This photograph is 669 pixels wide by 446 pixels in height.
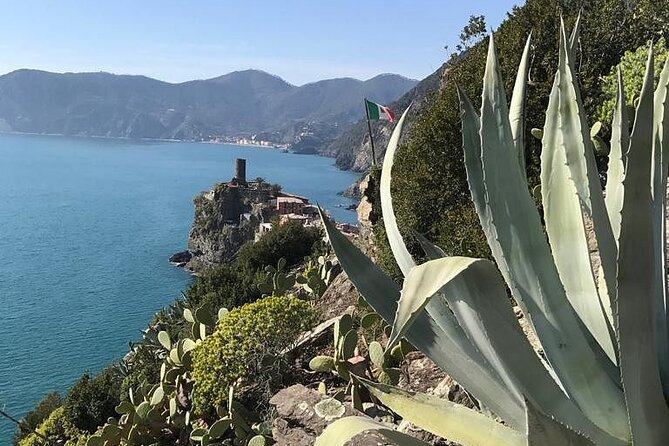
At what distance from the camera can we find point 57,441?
343 inches

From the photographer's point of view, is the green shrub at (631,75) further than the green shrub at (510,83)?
No

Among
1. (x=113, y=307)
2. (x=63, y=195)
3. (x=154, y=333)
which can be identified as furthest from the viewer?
(x=63, y=195)

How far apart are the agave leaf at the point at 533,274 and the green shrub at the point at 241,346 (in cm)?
326

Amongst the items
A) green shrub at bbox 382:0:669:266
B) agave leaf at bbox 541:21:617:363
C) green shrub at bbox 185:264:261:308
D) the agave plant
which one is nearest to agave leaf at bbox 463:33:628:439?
the agave plant

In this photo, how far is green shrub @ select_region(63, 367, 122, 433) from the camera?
8.02 m

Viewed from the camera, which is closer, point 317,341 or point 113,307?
point 317,341

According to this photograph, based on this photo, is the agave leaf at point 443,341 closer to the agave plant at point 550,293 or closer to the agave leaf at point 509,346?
the agave plant at point 550,293

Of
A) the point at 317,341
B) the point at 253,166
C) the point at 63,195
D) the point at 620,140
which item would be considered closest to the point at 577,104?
the point at 620,140

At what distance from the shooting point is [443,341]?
174 centimetres

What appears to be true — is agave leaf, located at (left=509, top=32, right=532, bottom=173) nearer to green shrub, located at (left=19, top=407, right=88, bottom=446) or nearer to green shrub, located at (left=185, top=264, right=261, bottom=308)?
green shrub, located at (left=19, top=407, right=88, bottom=446)

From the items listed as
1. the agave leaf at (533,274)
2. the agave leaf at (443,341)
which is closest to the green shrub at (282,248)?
the agave leaf at (443,341)

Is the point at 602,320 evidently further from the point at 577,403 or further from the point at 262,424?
the point at 262,424

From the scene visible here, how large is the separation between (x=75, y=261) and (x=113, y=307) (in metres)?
14.6

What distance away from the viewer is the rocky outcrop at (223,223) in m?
52.6
